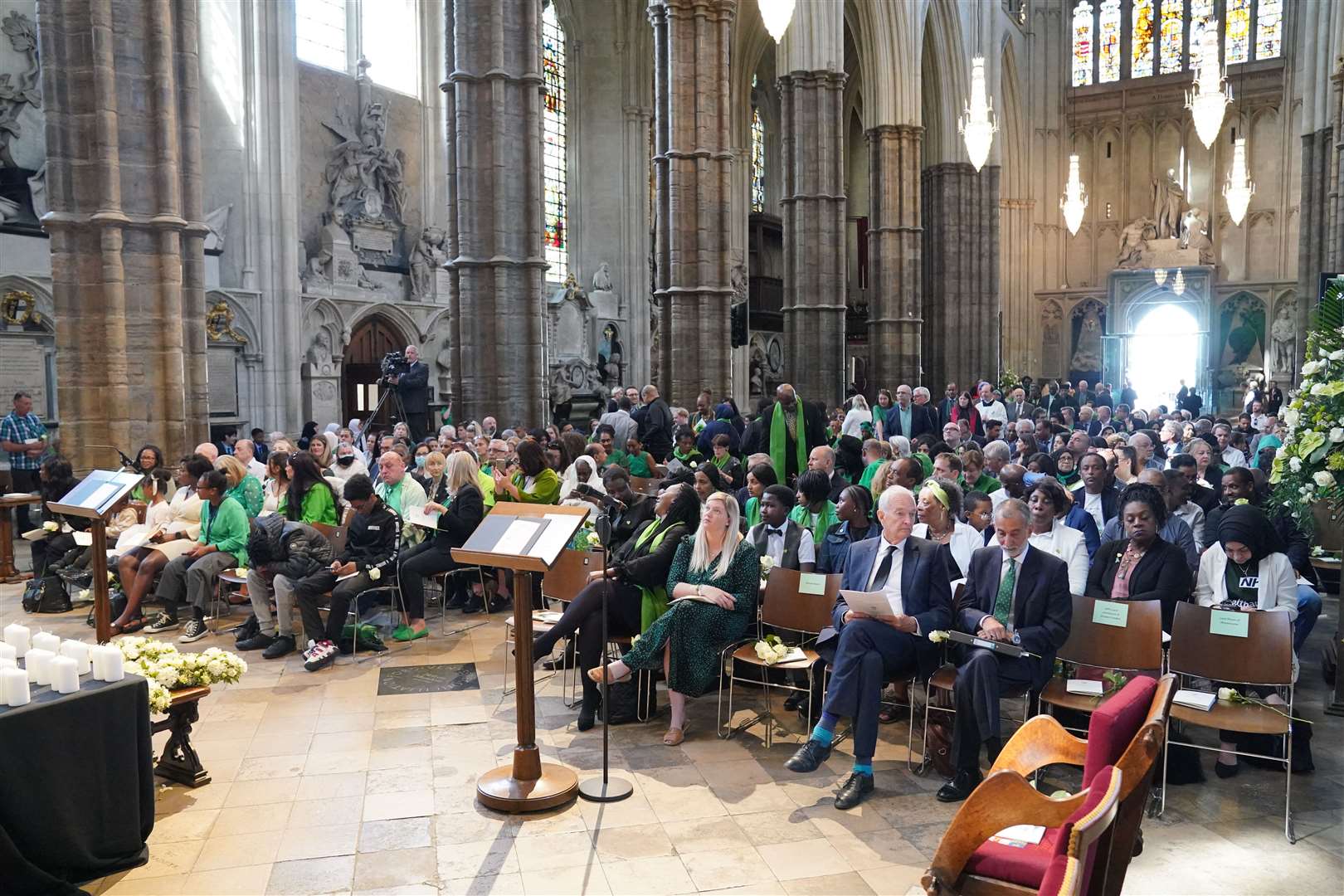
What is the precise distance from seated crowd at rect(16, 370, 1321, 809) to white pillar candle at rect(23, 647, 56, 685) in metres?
2.56

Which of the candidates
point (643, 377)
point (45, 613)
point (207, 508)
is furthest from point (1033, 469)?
point (643, 377)

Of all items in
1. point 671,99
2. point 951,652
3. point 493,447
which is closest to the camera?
point 951,652

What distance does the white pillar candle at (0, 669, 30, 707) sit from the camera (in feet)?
12.4

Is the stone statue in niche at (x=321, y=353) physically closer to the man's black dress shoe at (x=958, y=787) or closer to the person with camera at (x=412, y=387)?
the person with camera at (x=412, y=387)

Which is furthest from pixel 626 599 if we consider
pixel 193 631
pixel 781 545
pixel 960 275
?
pixel 960 275

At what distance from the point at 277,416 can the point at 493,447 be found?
392 inches

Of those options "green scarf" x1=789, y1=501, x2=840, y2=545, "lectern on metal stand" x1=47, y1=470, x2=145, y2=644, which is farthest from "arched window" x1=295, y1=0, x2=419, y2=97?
"green scarf" x1=789, y1=501, x2=840, y2=545

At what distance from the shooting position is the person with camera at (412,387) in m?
14.1

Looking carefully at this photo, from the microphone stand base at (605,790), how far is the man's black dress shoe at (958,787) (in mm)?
1448

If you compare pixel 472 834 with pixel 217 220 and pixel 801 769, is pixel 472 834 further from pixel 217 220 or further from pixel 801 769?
pixel 217 220

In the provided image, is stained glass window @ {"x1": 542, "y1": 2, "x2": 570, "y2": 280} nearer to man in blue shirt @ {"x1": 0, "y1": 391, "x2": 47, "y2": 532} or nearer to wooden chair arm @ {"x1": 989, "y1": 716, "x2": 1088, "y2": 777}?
man in blue shirt @ {"x1": 0, "y1": 391, "x2": 47, "y2": 532}

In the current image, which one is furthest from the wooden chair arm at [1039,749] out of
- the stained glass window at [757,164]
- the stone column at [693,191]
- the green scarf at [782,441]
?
the stained glass window at [757,164]

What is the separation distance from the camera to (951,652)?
554 centimetres

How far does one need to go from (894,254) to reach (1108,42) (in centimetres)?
1540
